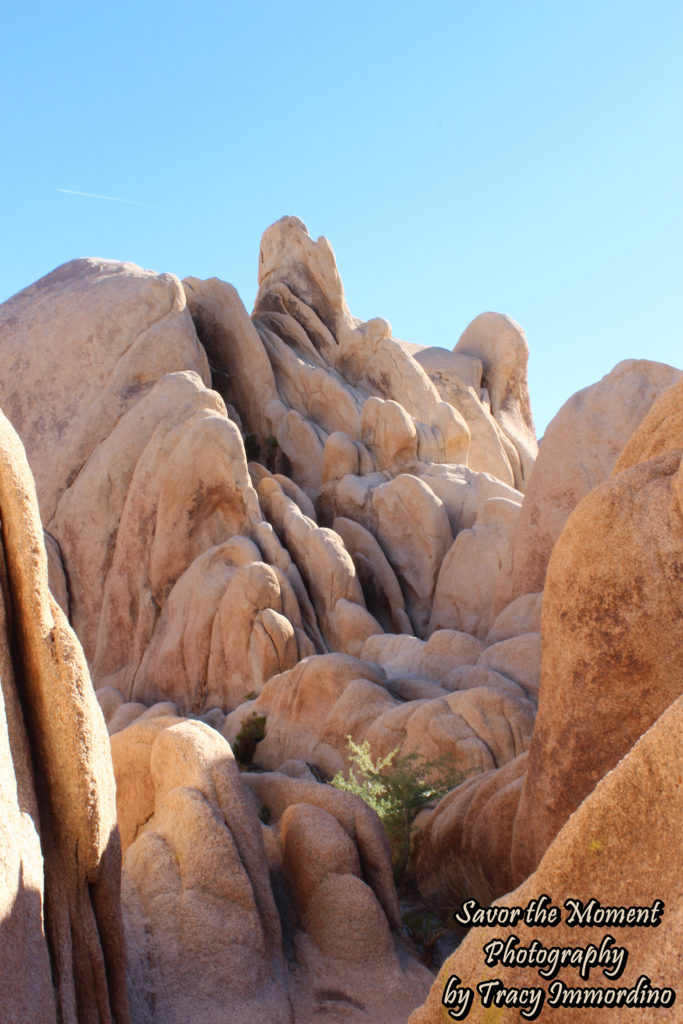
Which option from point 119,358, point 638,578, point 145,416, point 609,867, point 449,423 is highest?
point 119,358

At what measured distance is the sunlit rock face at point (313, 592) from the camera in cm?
658

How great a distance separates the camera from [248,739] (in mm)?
14992

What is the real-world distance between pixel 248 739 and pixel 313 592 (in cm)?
585

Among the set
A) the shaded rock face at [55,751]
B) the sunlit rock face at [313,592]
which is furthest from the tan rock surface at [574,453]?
the shaded rock face at [55,751]

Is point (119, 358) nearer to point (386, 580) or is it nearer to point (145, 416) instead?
point (145, 416)

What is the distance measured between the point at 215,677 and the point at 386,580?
522cm

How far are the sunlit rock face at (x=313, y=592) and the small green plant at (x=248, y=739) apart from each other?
0.33 feet

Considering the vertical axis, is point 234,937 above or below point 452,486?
below

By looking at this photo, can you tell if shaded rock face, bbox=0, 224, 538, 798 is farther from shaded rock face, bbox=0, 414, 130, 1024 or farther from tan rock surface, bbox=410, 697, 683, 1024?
tan rock surface, bbox=410, 697, 683, 1024

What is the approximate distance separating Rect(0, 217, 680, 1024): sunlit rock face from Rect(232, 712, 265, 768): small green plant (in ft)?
0.33

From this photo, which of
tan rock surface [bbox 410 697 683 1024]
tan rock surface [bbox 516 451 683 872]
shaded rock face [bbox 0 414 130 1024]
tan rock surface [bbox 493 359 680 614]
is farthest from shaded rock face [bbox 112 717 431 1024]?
tan rock surface [bbox 493 359 680 614]

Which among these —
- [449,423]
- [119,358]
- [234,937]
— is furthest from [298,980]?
[449,423]

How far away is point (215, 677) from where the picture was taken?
19.0 metres

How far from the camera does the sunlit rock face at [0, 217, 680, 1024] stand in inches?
259
